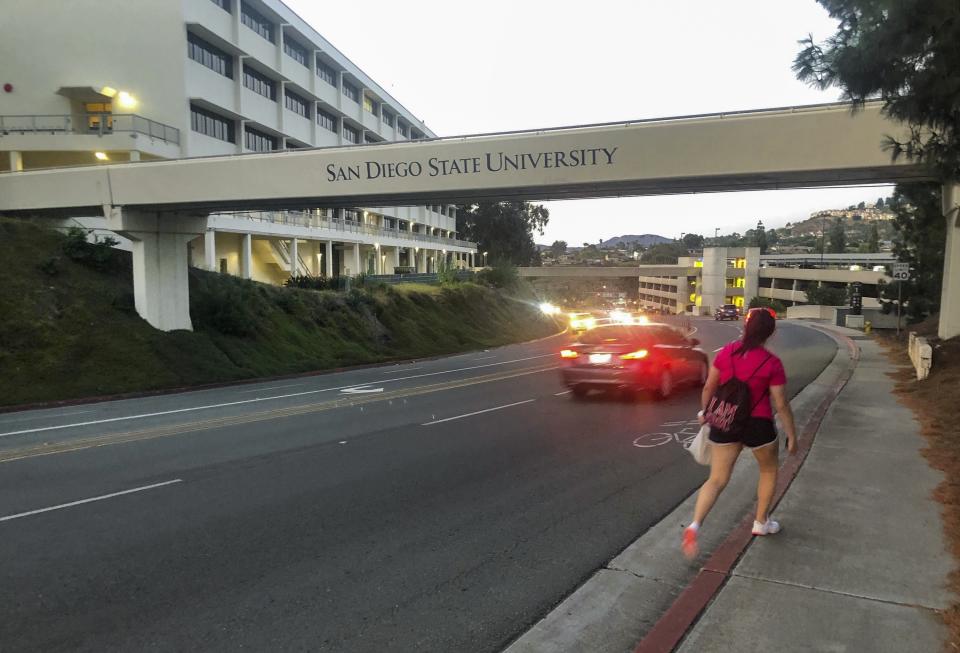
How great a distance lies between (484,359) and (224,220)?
706 inches

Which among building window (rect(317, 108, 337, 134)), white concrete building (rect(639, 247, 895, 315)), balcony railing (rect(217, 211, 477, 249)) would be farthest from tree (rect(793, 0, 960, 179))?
white concrete building (rect(639, 247, 895, 315))

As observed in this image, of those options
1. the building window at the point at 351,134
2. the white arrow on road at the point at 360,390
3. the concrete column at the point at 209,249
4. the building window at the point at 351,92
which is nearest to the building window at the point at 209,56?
the concrete column at the point at 209,249

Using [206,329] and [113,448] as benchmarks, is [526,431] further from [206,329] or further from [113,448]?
[206,329]

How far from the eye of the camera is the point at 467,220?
97.2 meters

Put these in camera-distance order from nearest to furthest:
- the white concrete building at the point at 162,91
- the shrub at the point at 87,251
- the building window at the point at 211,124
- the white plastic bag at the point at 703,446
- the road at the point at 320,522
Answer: the road at the point at 320,522 → the white plastic bag at the point at 703,446 → the shrub at the point at 87,251 → the white concrete building at the point at 162,91 → the building window at the point at 211,124

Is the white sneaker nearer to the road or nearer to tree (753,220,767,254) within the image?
the road

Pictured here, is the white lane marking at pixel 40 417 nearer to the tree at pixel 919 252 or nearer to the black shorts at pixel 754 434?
the black shorts at pixel 754 434

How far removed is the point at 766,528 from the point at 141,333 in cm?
1974

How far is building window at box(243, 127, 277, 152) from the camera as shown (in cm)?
4297

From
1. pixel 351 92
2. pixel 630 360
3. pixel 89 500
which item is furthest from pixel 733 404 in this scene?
pixel 351 92

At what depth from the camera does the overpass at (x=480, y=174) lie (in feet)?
49.3

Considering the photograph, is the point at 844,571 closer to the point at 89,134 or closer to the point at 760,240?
the point at 89,134

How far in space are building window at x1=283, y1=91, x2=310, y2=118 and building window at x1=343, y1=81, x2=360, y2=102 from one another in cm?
713

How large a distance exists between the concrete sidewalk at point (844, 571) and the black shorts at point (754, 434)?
0.86m
